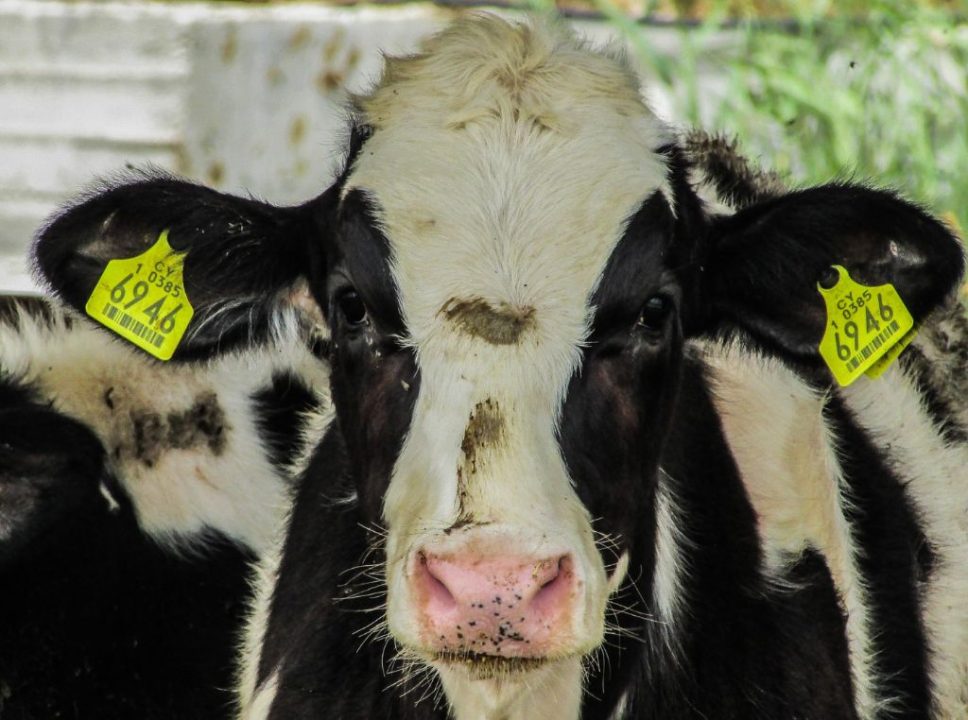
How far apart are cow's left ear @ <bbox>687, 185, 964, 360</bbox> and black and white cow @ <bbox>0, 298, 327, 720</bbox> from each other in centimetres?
114

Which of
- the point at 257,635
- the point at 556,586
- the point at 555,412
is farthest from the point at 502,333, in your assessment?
the point at 257,635

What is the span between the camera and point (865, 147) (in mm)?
8227

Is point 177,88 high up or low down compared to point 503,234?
down

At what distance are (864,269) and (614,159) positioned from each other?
2.11ft

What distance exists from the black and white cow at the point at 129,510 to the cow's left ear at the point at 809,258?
45.0 inches

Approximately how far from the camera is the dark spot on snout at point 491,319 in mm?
3297

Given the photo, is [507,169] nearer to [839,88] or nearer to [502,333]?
[502,333]

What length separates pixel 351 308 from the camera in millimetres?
3625

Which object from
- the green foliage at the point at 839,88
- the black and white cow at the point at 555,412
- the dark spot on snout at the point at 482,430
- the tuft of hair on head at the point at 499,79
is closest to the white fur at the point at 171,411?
the black and white cow at the point at 555,412

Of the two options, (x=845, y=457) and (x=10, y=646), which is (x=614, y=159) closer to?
(x=845, y=457)

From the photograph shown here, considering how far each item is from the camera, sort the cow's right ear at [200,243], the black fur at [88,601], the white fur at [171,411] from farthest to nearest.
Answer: the white fur at [171,411], the black fur at [88,601], the cow's right ear at [200,243]

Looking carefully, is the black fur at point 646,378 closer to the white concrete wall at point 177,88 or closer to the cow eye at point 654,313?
the cow eye at point 654,313

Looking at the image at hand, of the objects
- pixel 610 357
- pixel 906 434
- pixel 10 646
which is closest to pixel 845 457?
pixel 906 434

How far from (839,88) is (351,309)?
5.43m
